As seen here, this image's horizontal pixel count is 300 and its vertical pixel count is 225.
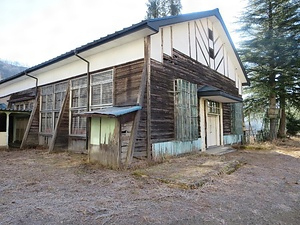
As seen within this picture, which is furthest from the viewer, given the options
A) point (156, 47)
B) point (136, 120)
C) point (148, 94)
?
point (156, 47)

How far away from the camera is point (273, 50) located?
15.0 meters

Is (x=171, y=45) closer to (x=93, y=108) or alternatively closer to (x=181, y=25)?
(x=181, y=25)

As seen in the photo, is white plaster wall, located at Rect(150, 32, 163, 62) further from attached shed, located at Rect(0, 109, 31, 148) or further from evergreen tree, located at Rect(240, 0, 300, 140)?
evergreen tree, located at Rect(240, 0, 300, 140)

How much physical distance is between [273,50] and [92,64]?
13.3 m

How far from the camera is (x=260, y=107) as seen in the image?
17.4 metres

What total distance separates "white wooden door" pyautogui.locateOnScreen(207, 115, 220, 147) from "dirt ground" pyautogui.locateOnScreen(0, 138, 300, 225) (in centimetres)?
439

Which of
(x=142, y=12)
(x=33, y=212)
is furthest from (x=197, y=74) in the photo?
(x=142, y=12)

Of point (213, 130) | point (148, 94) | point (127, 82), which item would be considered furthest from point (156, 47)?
point (213, 130)

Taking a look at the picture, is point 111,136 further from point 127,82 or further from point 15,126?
point 15,126

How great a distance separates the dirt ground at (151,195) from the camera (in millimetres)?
2855

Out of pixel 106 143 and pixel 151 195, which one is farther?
pixel 106 143

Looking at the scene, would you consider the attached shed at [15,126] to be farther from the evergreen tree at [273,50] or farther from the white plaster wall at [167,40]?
the evergreen tree at [273,50]

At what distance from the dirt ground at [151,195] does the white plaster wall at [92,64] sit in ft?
12.9

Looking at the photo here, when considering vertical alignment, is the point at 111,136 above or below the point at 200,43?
below
